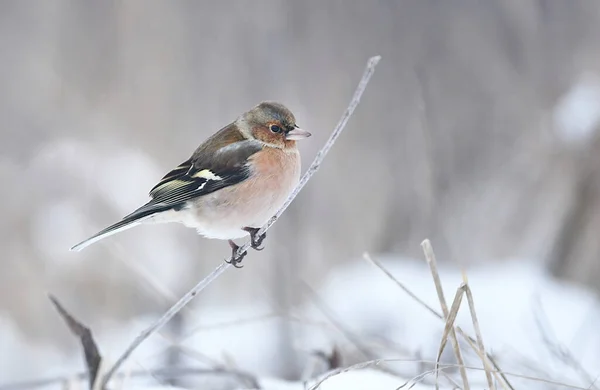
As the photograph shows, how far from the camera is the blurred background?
4961mm

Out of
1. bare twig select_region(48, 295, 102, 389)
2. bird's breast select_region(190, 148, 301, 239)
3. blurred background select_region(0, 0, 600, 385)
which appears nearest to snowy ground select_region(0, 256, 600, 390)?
blurred background select_region(0, 0, 600, 385)

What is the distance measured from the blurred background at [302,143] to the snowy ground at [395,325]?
47mm

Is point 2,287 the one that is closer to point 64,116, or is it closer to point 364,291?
point 64,116

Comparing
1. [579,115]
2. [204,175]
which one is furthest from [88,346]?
[579,115]

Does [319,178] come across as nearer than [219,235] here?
No

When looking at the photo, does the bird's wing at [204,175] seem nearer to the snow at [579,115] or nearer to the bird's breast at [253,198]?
the bird's breast at [253,198]

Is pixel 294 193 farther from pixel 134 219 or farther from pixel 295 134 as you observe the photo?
pixel 134 219

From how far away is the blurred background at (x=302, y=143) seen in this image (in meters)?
4.96

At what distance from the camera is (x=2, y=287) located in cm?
525

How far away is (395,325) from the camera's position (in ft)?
13.7

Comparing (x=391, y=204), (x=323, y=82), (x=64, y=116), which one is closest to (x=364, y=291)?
(x=391, y=204)

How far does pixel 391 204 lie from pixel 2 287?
2977mm

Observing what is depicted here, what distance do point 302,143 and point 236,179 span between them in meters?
2.43

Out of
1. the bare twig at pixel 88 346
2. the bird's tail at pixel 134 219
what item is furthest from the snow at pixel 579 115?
the bare twig at pixel 88 346
